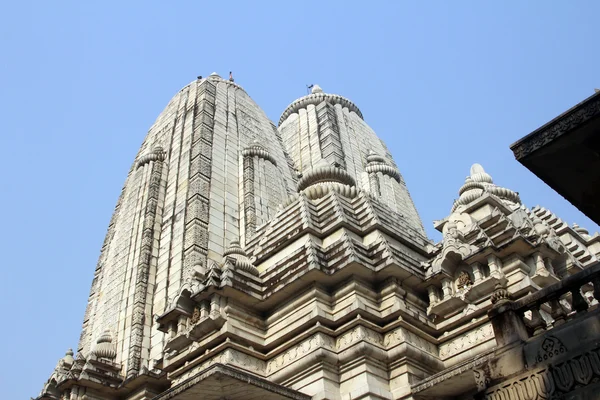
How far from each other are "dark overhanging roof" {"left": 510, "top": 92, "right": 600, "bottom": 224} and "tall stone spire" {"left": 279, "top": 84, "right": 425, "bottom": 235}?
3397 centimetres

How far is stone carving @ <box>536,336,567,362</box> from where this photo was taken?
7.14 meters

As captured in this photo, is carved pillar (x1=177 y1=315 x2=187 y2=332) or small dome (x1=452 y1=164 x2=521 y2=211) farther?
small dome (x1=452 y1=164 x2=521 y2=211)

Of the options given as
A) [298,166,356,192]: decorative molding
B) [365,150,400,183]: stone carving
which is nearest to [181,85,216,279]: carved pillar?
[298,166,356,192]: decorative molding

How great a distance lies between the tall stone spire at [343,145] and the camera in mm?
44594

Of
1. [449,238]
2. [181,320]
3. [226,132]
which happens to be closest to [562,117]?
[449,238]

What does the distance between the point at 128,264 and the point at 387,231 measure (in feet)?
42.2

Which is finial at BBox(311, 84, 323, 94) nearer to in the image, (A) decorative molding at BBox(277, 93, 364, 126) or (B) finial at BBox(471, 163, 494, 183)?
(A) decorative molding at BBox(277, 93, 364, 126)

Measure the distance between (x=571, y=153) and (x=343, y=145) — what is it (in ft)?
133

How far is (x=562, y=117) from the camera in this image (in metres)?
7.26

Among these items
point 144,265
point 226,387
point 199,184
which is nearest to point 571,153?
point 226,387

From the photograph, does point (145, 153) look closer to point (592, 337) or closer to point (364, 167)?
point (364, 167)

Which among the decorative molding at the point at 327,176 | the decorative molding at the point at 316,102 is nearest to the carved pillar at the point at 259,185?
the decorative molding at the point at 327,176

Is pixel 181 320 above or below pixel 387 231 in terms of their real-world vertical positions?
below

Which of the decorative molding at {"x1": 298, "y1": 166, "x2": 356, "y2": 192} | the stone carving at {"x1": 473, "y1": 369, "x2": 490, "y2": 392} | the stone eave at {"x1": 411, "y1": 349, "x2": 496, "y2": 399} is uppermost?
the decorative molding at {"x1": 298, "y1": 166, "x2": 356, "y2": 192}
